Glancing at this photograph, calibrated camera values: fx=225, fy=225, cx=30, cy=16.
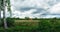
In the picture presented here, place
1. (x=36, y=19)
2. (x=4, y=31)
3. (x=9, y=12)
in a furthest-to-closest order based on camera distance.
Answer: (x=36, y=19) → (x=9, y=12) → (x=4, y=31)

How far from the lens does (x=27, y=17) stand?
2927 cm

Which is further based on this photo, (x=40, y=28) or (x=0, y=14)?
(x=0, y=14)

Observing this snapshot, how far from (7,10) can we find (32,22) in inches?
161

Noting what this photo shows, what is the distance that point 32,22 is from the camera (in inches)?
1109

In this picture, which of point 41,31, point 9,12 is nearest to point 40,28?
Result: point 41,31

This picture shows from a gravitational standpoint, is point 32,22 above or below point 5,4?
below

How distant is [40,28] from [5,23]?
697cm

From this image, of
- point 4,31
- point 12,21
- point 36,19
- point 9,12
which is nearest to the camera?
point 4,31

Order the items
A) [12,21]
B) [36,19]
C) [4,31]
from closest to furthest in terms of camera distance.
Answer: [4,31] < [12,21] < [36,19]

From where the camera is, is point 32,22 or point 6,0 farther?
point 32,22

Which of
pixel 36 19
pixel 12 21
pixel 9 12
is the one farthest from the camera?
pixel 36 19

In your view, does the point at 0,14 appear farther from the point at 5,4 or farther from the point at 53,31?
the point at 53,31

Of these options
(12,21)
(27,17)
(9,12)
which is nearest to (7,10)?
(9,12)

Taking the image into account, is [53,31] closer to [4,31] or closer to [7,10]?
[4,31]
